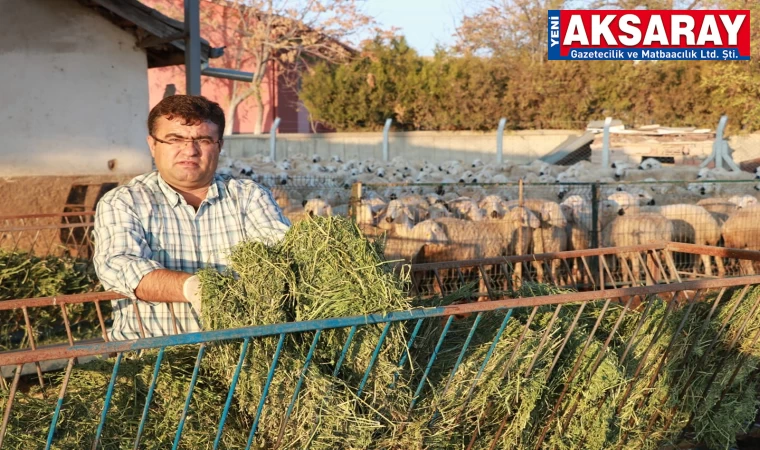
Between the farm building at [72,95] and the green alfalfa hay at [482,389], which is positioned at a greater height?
the farm building at [72,95]

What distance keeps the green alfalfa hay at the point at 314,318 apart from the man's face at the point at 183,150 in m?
0.67


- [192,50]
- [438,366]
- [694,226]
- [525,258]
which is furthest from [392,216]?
[438,366]

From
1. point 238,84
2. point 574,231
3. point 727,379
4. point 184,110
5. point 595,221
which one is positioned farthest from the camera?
point 238,84

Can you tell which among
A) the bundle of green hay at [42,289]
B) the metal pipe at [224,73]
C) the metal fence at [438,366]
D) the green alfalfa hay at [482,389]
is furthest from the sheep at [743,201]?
the green alfalfa hay at [482,389]

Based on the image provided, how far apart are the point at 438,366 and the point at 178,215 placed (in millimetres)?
1192

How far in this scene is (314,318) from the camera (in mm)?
2590

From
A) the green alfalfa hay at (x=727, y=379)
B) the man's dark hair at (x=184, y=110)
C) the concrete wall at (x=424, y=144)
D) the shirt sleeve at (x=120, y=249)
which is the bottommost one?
the green alfalfa hay at (x=727, y=379)

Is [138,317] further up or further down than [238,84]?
further down

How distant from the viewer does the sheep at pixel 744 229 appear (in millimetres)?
11656

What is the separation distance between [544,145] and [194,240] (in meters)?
22.7

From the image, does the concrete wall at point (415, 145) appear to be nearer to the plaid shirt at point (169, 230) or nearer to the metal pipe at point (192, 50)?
the metal pipe at point (192, 50)

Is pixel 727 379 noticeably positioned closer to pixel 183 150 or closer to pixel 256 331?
pixel 256 331

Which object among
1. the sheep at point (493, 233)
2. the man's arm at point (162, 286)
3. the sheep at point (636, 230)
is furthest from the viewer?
the sheep at point (636, 230)

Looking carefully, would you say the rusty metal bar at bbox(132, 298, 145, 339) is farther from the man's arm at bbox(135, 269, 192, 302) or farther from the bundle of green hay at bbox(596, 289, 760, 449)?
the bundle of green hay at bbox(596, 289, 760, 449)
